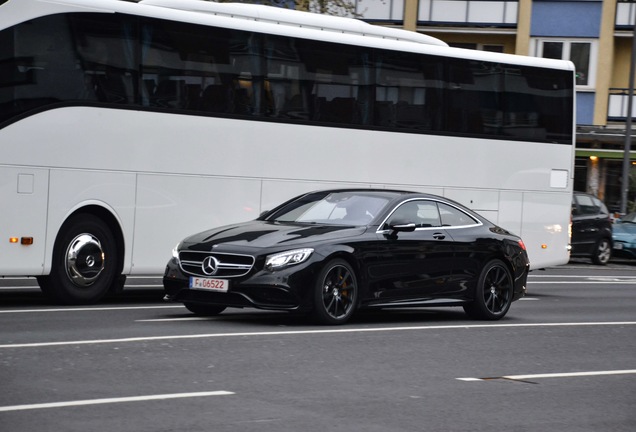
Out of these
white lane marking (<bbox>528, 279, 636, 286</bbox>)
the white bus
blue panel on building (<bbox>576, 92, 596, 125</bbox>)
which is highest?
blue panel on building (<bbox>576, 92, 596, 125</bbox>)

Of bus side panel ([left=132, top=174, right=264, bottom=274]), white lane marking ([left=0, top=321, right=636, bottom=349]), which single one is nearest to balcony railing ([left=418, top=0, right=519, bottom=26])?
bus side panel ([left=132, top=174, right=264, bottom=274])

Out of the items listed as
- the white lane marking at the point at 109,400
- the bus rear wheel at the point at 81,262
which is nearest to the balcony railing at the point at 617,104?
the bus rear wheel at the point at 81,262

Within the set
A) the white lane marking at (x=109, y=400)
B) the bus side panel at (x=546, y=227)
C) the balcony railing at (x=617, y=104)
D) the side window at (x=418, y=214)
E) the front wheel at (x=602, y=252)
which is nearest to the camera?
the white lane marking at (x=109, y=400)

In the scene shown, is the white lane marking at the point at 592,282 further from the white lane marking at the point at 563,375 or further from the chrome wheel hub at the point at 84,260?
the white lane marking at the point at 563,375

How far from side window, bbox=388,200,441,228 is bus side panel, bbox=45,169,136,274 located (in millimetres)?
3637

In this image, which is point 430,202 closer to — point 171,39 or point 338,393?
point 171,39

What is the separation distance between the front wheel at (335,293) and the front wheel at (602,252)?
66.3 ft

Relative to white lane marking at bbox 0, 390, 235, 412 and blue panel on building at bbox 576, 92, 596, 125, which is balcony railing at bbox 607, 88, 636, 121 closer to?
blue panel on building at bbox 576, 92, 596, 125

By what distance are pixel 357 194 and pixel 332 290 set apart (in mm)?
1783

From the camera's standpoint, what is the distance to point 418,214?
581 inches

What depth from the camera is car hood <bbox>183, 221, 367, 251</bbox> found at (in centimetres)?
1312

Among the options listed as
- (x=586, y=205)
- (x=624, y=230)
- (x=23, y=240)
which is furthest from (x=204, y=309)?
(x=624, y=230)

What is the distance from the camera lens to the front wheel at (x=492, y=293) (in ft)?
49.8

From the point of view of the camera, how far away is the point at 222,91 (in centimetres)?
1689
